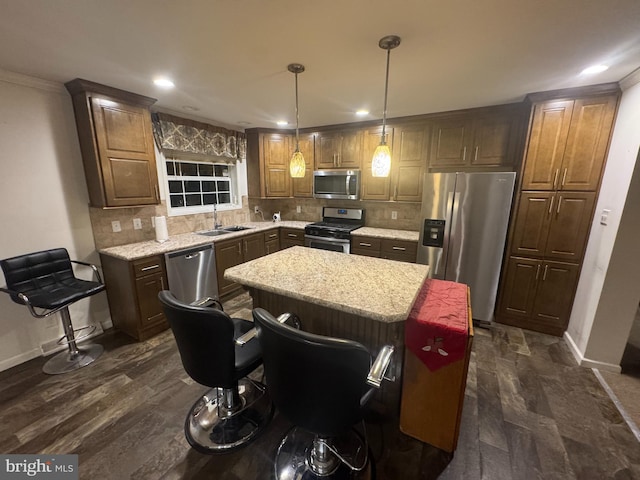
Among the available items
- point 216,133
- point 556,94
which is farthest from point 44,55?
point 556,94

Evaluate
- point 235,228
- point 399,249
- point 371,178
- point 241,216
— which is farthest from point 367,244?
point 241,216

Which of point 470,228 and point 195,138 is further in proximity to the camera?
point 195,138

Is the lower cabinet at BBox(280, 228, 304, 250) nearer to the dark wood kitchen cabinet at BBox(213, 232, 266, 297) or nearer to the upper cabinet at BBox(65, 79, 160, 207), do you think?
the dark wood kitchen cabinet at BBox(213, 232, 266, 297)

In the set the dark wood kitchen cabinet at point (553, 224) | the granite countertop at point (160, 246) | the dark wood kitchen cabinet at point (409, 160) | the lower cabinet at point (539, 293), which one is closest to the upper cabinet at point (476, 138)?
the dark wood kitchen cabinet at point (409, 160)

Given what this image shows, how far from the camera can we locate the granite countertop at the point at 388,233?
3375 millimetres

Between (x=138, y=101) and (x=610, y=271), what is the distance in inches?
180

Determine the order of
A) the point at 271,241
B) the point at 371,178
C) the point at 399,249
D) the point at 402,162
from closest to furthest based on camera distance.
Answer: the point at 399,249 < the point at 402,162 < the point at 371,178 < the point at 271,241

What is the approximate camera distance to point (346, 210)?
13.7 feet

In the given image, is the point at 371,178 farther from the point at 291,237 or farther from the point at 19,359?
the point at 19,359

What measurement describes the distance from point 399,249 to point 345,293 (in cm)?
210

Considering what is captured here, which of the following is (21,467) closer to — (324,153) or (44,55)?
(44,55)

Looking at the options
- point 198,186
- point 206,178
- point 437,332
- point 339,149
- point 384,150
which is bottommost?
point 437,332

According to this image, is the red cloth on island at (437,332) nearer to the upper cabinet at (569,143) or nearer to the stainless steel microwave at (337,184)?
the upper cabinet at (569,143)

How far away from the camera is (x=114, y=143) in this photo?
2490 mm
